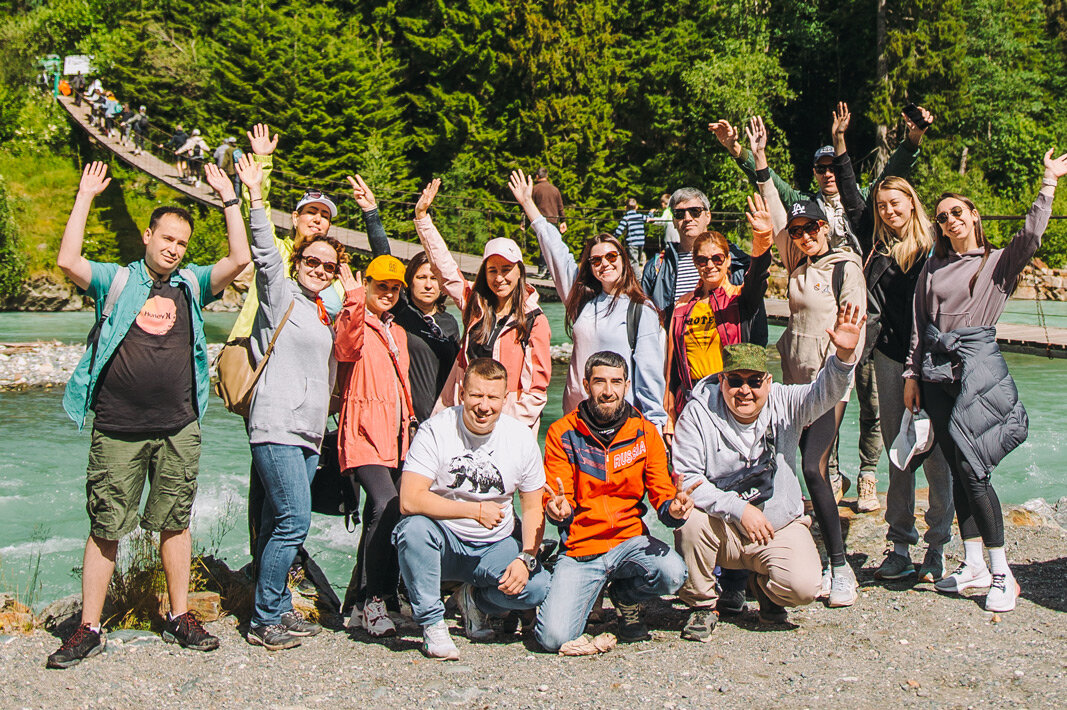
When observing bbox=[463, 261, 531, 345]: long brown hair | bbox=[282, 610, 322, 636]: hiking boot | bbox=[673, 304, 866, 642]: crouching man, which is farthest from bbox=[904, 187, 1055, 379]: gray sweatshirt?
bbox=[282, 610, 322, 636]: hiking boot

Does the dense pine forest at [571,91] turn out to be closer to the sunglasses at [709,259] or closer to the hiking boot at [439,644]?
the sunglasses at [709,259]

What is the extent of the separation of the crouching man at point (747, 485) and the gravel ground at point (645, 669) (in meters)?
0.20

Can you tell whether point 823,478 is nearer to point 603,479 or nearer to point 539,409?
point 603,479

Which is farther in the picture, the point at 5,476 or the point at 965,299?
the point at 5,476

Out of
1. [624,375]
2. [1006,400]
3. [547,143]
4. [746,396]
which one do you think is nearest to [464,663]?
[624,375]

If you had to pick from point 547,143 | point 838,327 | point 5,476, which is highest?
point 547,143

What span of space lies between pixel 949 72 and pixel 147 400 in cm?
2709

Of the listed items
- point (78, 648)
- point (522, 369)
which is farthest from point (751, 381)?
point (78, 648)

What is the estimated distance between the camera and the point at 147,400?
354cm

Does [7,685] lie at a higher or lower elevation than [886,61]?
lower

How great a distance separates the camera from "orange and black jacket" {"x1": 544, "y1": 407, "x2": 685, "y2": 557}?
12.1 ft

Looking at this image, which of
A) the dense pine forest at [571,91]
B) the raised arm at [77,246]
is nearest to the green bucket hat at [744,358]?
the raised arm at [77,246]

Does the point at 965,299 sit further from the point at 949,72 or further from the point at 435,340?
the point at 949,72

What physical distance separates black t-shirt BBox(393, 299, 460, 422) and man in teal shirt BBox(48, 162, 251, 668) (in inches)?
34.8
